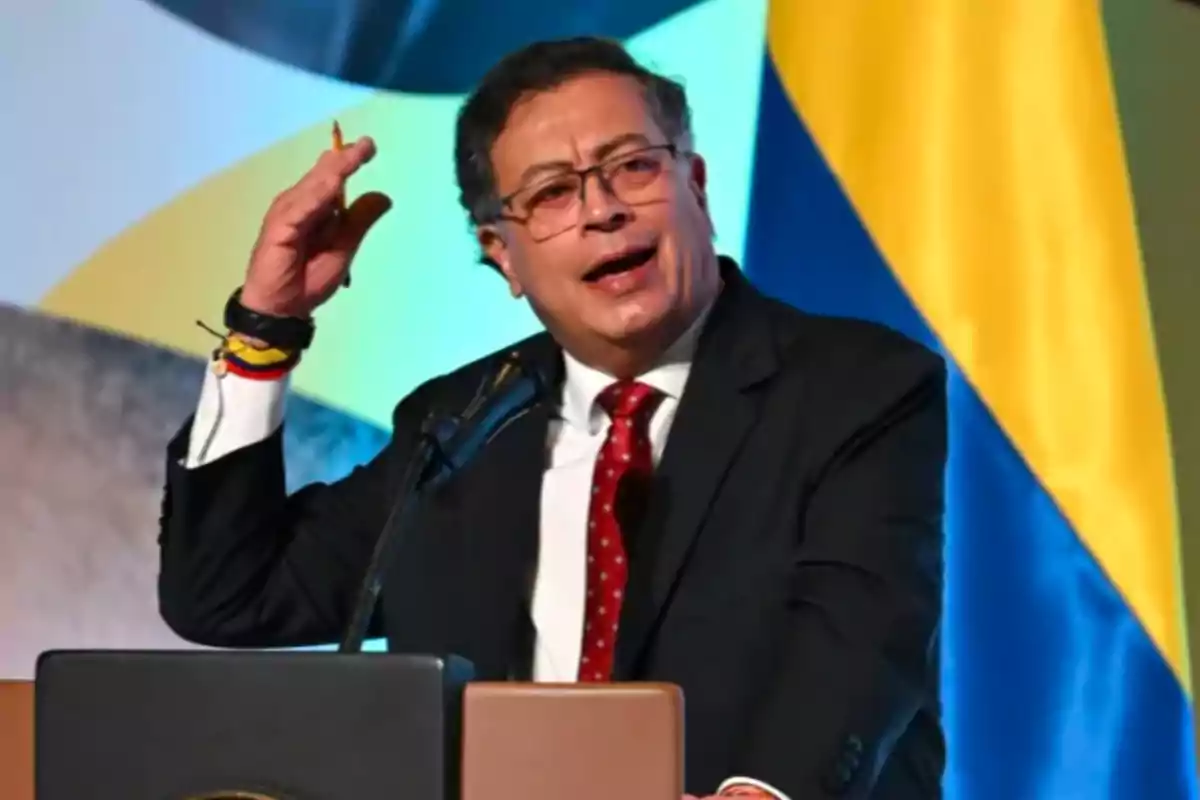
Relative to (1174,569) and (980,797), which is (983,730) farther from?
(1174,569)

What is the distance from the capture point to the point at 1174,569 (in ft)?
4.84

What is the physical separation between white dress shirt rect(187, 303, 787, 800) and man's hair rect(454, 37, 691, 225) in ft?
0.63

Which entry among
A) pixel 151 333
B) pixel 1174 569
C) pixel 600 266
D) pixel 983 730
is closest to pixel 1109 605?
pixel 1174 569

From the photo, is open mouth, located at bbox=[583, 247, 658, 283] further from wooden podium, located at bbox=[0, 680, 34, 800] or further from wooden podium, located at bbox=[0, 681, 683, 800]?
wooden podium, located at bbox=[0, 681, 683, 800]

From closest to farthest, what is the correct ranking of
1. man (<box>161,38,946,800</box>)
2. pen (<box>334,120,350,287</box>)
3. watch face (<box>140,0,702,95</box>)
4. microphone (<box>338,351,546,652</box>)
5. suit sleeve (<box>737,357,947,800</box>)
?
1. microphone (<box>338,351,546,652</box>)
2. suit sleeve (<box>737,357,947,800</box>)
3. man (<box>161,38,946,800</box>)
4. pen (<box>334,120,350,287</box>)
5. watch face (<box>140,0,702,95</box>)

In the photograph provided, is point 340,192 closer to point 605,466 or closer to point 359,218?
point 359,218

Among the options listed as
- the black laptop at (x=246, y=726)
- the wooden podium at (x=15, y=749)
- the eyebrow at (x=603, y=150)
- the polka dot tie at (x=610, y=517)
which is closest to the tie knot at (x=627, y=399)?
the polka dot tie at (x=610, y=517)

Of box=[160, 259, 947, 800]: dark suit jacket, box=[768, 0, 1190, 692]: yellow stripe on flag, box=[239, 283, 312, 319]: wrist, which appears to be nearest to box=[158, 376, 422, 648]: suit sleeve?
box=[160, 259, 947, 800]: dark suit jacket

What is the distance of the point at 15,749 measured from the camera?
2.98ft

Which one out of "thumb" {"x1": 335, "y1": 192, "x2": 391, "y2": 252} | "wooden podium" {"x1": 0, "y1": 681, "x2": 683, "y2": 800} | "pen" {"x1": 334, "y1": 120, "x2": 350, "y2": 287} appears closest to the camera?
"wooden podium" {"x1": 0, "y1": 681, "x2": 683, "y2": 800}

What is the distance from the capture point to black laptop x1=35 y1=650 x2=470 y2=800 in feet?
2.08

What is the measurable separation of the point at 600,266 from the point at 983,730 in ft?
2.06

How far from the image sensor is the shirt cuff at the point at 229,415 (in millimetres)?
1385

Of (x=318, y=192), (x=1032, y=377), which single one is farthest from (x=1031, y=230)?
(x=318, y=192)
